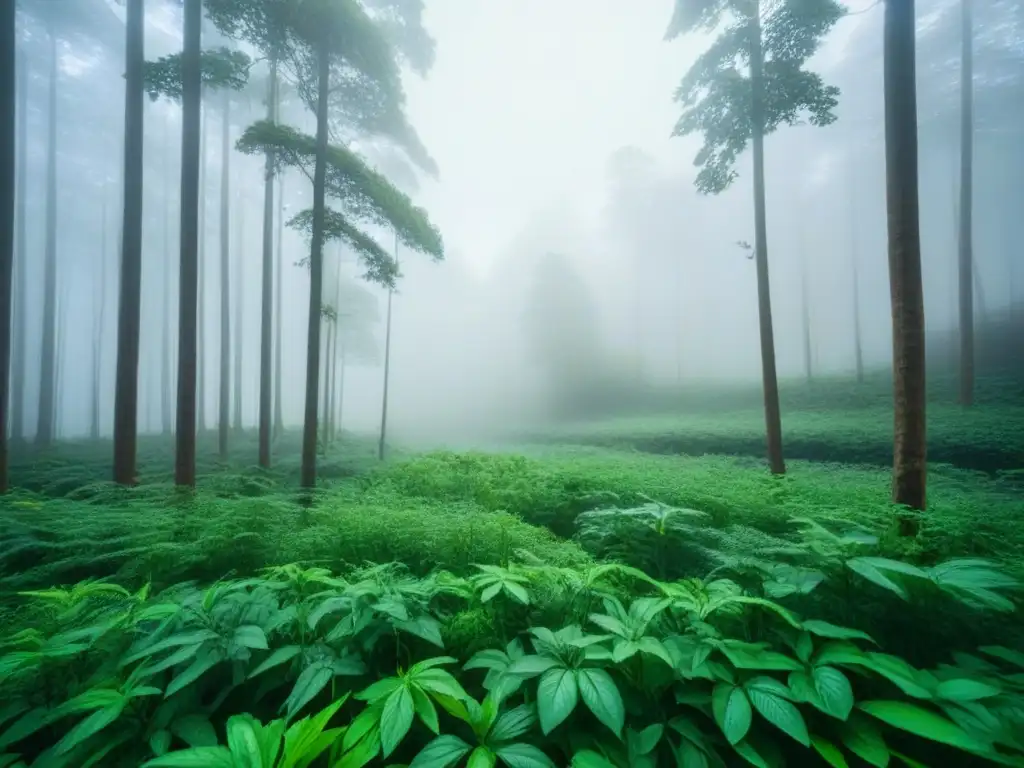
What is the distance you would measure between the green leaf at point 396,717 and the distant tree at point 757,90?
8725mm

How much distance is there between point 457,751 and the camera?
128cm

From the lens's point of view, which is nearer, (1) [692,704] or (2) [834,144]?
(1) [692,704]

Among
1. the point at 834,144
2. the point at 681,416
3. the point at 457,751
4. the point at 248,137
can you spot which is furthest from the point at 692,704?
the point at 834,144

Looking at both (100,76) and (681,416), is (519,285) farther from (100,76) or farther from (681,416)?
(100,76)

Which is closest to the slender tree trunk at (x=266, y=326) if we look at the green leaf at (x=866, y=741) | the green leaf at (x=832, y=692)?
the green leaf at (x=832, y=692)

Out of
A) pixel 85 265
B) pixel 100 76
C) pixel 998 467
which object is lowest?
pixel 998 467

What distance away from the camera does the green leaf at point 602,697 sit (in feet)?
4.37

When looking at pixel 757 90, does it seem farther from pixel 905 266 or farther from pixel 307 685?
pixel 307 685

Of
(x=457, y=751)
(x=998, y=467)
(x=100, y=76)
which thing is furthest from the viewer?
(x=100, y=76)

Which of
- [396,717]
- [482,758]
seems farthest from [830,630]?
[396,717]

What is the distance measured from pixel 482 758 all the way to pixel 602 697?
46 centimetres

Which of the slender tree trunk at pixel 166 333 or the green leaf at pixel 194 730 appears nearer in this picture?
the green leaf at pixel 194 730

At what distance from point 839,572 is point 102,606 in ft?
13.7

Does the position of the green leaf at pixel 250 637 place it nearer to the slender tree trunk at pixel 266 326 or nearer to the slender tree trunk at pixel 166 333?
the slender tree trunk at pixel 266 326
